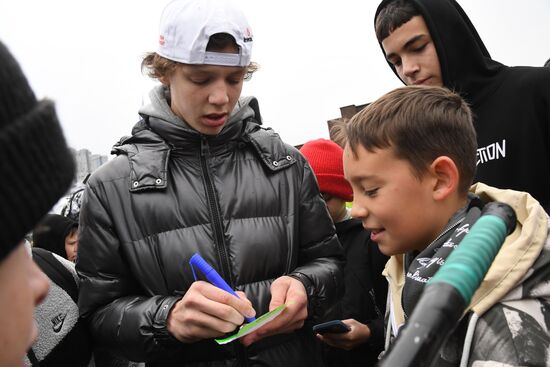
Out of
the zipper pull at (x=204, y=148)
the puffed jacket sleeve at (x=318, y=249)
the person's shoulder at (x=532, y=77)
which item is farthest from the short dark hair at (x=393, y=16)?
the zipper pull at (x=204, y=148)

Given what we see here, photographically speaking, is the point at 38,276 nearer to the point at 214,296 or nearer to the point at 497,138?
the point at 214,296

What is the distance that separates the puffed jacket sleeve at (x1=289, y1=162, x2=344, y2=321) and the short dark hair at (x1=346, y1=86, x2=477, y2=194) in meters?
0.35

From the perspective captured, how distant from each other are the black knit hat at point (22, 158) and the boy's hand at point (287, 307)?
101cm

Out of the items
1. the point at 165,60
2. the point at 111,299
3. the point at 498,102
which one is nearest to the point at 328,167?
the point at 498,102

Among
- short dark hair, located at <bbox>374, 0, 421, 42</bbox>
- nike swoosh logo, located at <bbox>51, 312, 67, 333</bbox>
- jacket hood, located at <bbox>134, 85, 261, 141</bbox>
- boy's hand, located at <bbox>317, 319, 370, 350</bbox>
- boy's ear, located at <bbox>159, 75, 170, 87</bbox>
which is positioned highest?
short dark hair, located at <bbox>374, 0, 421, 42</bbox>

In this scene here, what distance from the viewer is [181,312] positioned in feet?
5.47

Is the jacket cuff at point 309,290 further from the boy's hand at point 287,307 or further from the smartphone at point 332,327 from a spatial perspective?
the smartphone at point 332,327

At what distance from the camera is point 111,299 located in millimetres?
1914

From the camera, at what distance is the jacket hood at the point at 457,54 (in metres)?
2.66

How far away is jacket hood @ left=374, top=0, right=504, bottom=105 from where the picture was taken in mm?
2664

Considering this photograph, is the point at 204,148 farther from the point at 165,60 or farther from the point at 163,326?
the point at 163,326

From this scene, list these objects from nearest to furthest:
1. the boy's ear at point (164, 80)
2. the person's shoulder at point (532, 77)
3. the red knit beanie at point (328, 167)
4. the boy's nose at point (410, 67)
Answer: the boy's ear at point (164, 80) → the person's shoulder at point (532, 77) → the boy's nose at point (410, 67) → the red knit beanie at point (328, 167)

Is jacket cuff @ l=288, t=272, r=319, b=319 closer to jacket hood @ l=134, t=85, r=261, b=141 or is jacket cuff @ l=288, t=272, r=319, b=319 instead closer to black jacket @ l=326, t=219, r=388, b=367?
jacket hood @ l=134, t=85, r=261, b=141

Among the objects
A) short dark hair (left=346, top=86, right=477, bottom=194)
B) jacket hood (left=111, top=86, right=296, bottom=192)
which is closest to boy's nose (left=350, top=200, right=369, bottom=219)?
short dark hair (left=346, top=86, right=477, bottom=194)
